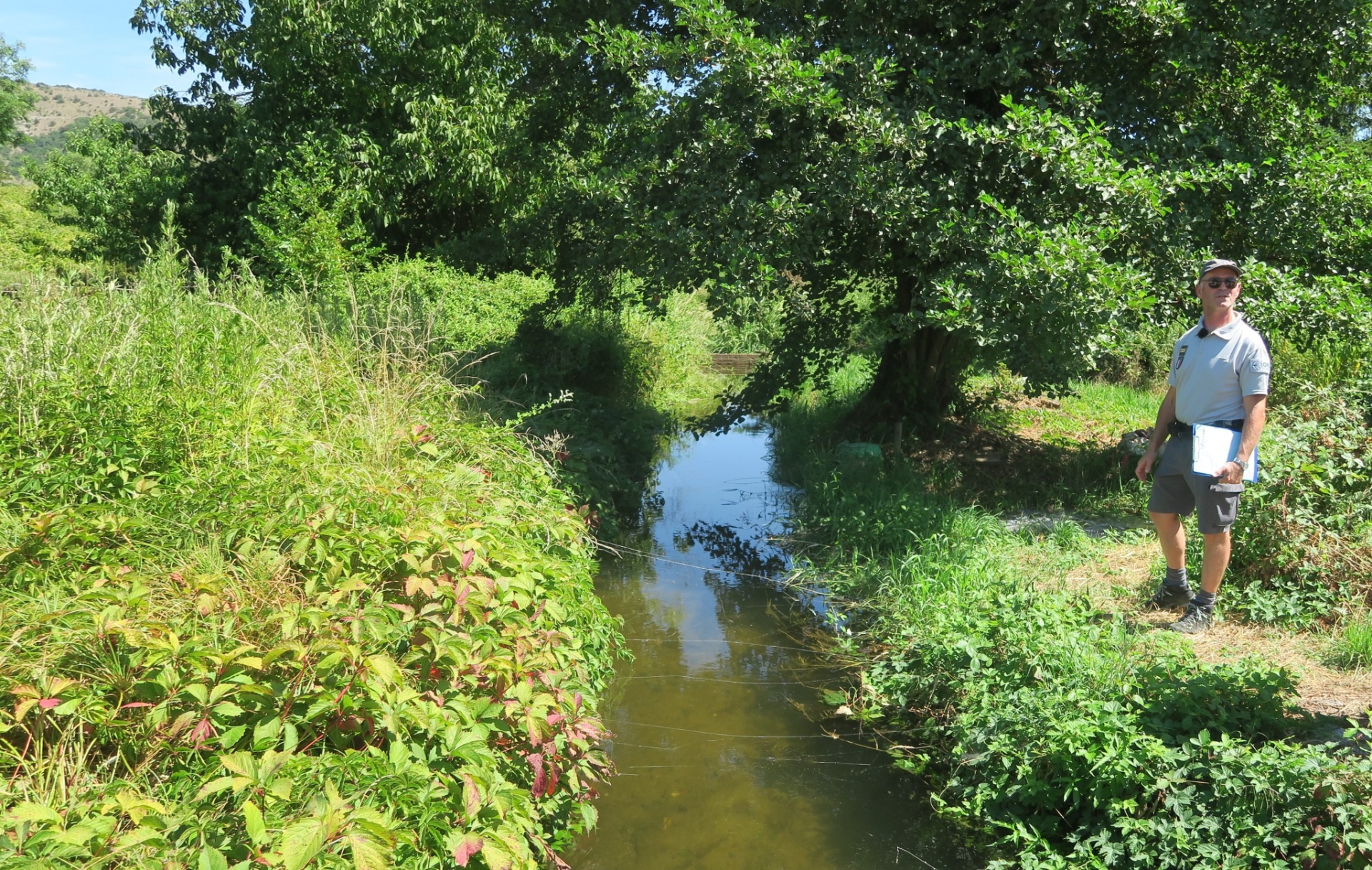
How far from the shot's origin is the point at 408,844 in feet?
8.33

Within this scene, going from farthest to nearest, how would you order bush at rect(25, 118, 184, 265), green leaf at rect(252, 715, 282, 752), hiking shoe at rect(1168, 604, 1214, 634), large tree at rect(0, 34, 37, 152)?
1. large tree at rect(0, 34, 37, 152)
2. bush at rect(25, 118, 184, 265)
3. hiking shoe at rect(1168, 604, 1214, 634)
4. green leaf at rect(252, 715, 282, 752)

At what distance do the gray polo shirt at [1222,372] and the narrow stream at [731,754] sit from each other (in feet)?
8.22

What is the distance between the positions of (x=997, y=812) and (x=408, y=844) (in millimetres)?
2544

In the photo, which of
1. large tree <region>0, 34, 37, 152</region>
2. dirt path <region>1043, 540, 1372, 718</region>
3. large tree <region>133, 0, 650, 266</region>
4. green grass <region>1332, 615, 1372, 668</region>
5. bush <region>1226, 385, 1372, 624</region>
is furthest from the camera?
large tree <region>0, 34, 37, 152</region>

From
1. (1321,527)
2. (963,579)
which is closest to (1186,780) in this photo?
(963,579)

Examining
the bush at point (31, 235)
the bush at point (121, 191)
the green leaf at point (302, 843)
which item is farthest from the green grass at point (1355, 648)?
the bush at point (31, 235)

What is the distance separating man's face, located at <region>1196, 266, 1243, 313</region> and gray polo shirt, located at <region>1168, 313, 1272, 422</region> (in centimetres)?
12

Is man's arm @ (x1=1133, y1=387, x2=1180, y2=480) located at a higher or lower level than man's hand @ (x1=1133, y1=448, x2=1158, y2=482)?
higher

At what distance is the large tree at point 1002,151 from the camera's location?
6.41m

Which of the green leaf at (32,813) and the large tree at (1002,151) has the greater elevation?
the large tree at (1002,151)

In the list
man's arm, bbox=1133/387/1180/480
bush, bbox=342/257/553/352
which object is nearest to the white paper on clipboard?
man's arm, bbox=1133/387/1180/480

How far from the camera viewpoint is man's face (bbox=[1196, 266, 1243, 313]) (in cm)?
474

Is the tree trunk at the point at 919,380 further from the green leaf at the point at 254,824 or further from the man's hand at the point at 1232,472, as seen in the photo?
the green leaf at the point at 254,824

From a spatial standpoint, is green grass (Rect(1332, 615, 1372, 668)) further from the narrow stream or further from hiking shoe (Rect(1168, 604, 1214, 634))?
the narrow stream
